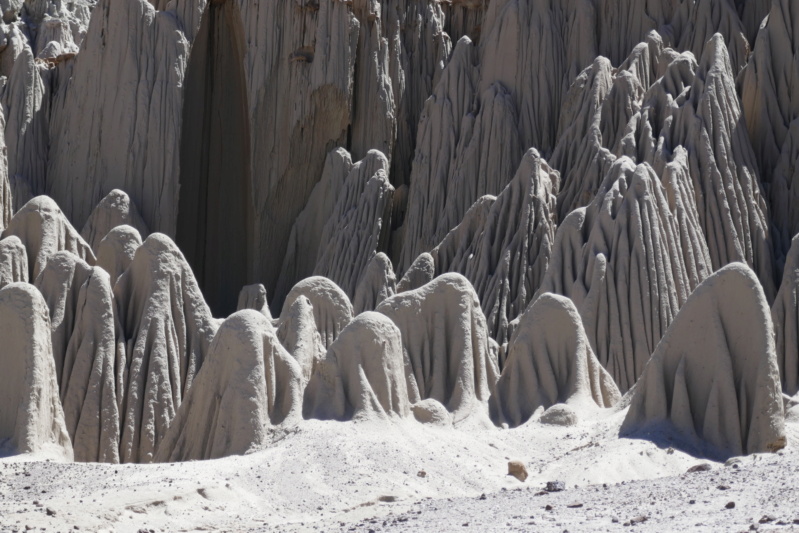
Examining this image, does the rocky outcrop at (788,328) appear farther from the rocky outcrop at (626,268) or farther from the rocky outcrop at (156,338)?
the rocky outcrop at (156,338)

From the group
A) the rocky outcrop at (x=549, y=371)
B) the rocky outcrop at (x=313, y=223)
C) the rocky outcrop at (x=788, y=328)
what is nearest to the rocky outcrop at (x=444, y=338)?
the rocky outcrop at (x=549, y=371)

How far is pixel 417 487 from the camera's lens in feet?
51.5

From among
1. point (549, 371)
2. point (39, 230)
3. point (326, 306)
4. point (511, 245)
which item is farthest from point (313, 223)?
point (549, 371)

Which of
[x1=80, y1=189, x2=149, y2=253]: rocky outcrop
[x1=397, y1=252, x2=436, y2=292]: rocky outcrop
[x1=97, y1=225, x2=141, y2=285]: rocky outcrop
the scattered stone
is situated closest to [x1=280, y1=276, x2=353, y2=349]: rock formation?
[x1=97, y1=225, x2=141, y2=285]: rocky outcrop

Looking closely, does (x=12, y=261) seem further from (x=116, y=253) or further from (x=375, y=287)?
(x=375, y=287)

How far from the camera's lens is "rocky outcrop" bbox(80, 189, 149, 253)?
Result: 3566 centimetres

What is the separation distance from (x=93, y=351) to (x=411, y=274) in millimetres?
9083

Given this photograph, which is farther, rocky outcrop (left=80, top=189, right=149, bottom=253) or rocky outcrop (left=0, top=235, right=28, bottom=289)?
rocky outcrop (left=80, top=189, right=149, bottom=253)

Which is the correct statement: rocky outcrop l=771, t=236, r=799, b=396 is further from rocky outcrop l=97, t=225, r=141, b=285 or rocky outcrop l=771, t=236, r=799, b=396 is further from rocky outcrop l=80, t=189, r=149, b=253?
rocky outcrop l=80, t=189, r=149, b=253

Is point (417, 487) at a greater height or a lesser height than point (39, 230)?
lesser

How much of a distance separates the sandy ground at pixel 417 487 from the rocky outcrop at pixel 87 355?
489cm

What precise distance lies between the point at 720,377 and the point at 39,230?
12.8m

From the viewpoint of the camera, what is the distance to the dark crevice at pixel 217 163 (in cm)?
3941

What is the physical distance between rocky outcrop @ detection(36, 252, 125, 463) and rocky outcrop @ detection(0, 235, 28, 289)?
1.66 m
